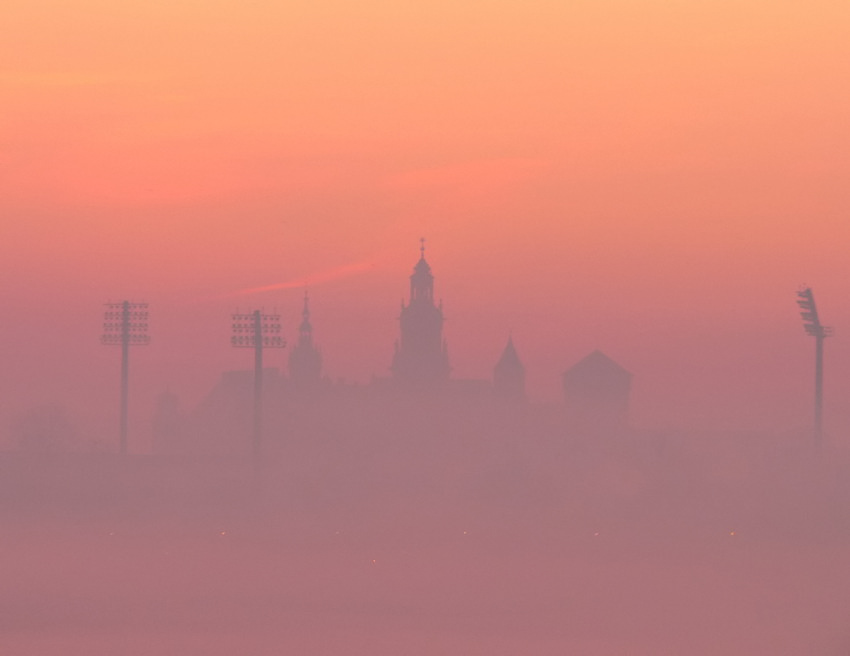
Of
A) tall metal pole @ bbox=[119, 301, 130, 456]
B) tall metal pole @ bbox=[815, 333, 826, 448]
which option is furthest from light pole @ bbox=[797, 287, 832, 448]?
tall metal pole @ bbox=[119, 301, 130, 456]

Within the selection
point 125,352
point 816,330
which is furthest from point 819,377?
point 125,352

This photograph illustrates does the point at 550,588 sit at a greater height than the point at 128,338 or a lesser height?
lesser

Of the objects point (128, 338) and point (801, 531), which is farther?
point (128, 338)

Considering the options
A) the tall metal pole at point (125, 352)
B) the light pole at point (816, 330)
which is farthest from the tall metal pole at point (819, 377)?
the tall metal pole at point (125, 352)

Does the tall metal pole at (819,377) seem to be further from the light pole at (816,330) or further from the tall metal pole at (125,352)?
the tall metal pole at (125,352)

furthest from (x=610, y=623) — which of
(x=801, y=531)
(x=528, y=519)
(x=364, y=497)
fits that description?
(x=364, y=497)

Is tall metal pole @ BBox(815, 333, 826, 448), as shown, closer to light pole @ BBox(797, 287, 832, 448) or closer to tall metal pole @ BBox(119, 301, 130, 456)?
light pole @ BBox(797, 287, 832, 448)

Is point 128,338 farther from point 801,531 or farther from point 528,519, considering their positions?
point 801,531

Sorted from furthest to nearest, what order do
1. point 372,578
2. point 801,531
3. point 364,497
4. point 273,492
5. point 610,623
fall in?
1. point 364,497
2. point 273,492
3. point 801,531
4. point 372,578
5. point 610,623

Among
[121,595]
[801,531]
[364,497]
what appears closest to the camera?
[121,595]

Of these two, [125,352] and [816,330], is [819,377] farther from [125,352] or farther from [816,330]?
[125,352]
